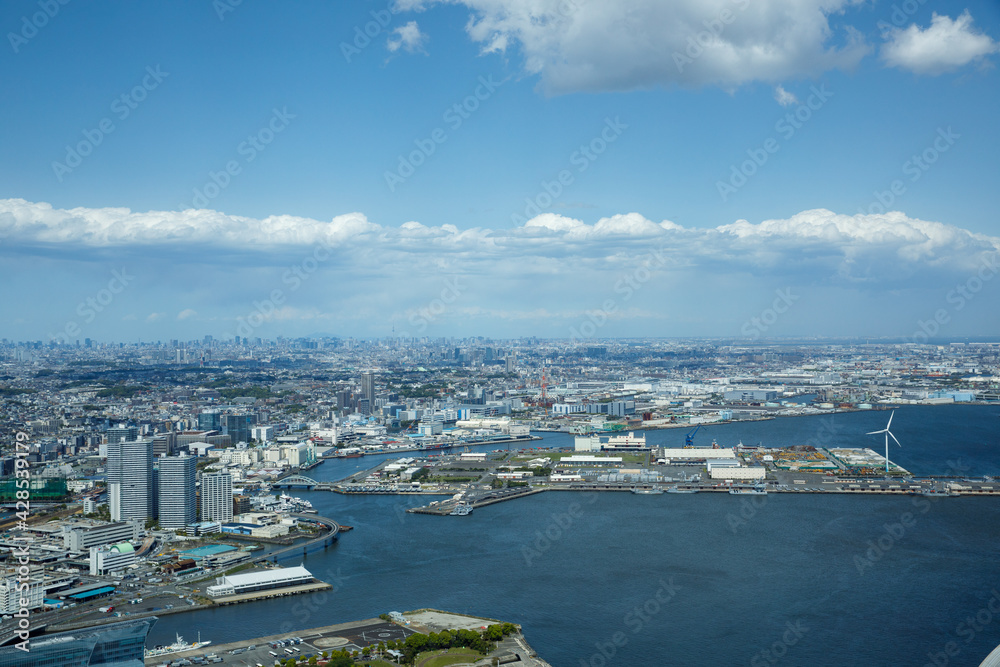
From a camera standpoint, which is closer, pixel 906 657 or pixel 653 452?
pixel 906 657

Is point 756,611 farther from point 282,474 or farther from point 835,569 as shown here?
point 282,474

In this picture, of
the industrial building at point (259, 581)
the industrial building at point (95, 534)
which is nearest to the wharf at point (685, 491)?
the industrial building at point (259, 581)

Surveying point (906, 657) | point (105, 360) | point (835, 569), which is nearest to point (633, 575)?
point (835, 569)
